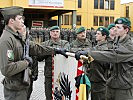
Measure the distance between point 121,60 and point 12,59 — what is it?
61.3 inches

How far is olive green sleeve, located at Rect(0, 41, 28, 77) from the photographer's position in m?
3.56

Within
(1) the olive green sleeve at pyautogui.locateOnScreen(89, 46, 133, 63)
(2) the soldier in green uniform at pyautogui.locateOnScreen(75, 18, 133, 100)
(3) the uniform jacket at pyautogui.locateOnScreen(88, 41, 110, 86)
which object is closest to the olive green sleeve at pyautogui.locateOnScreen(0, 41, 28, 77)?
(2) the soldier in green uniform at pyautogui.locateOnScreen(75, 18, 133, 100)

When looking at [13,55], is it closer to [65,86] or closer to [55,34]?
[65,86]

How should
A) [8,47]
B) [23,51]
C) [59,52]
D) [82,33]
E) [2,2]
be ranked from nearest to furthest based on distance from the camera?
[8,47] → [23,51] → [59,52] → [82,33] → [2,2]

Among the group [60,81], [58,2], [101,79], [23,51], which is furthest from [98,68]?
[58,2]

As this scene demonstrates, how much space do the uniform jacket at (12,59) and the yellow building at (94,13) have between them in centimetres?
3832

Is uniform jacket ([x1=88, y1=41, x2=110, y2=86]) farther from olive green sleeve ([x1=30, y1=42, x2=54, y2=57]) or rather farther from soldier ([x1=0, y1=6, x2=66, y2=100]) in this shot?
soldier ([x1=0, y1=6, x2=66, y2=100])

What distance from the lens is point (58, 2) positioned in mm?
25031

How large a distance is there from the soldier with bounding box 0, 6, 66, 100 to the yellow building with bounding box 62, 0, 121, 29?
38260mm

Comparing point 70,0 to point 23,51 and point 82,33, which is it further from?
point 23,51

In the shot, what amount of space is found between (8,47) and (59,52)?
3.98 ft

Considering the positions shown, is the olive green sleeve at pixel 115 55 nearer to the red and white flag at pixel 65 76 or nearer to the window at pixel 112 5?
the red and white flag at pixel 65 76

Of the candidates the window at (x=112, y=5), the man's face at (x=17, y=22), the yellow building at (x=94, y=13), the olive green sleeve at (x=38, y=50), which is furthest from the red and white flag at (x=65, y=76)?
the window at (x=112, y=5)

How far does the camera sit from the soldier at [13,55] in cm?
361
